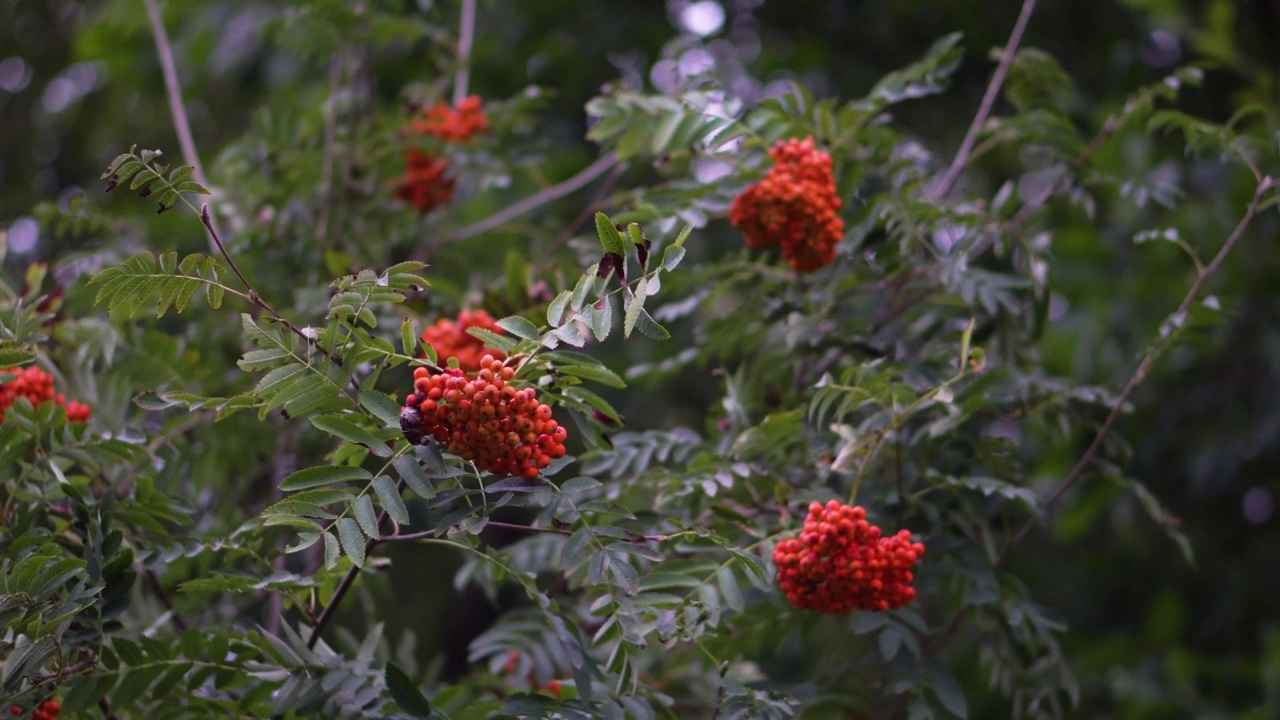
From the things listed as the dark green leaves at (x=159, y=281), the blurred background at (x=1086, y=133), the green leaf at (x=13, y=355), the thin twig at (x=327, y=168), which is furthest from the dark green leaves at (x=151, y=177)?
the blurred background at (x=1086, y=133)

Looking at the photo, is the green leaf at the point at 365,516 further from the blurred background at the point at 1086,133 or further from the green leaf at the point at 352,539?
the blurred background at the point at 1086,133

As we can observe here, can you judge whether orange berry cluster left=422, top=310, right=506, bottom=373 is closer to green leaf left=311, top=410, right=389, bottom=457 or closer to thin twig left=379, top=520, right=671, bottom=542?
thin twig left=379, top=520, right=671, bottom=542

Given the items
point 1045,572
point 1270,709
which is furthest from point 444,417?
point 1045,572

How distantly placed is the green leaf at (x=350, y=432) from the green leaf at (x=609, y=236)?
0.39m

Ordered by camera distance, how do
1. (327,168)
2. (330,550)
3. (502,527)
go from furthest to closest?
(327,168) < (502,527) < (330,550)

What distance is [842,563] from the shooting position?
1680 mm

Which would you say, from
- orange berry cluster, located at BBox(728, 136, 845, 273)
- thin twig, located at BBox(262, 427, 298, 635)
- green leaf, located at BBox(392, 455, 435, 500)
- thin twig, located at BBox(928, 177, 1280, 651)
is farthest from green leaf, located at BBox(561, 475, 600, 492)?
thin twig, located at BBox(262, 427, 298, 635)

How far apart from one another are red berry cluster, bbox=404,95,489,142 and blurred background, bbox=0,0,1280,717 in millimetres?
903

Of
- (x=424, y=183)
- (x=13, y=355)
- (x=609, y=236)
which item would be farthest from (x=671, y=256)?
(x=424, y=183)

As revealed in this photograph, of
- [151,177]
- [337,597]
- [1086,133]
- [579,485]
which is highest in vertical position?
[151,177]

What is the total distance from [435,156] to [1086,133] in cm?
271

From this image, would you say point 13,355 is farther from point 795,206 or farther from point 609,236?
point 795,206

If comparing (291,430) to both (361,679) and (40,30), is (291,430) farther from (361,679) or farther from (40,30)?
(40,30)

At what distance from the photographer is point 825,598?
1.74m
